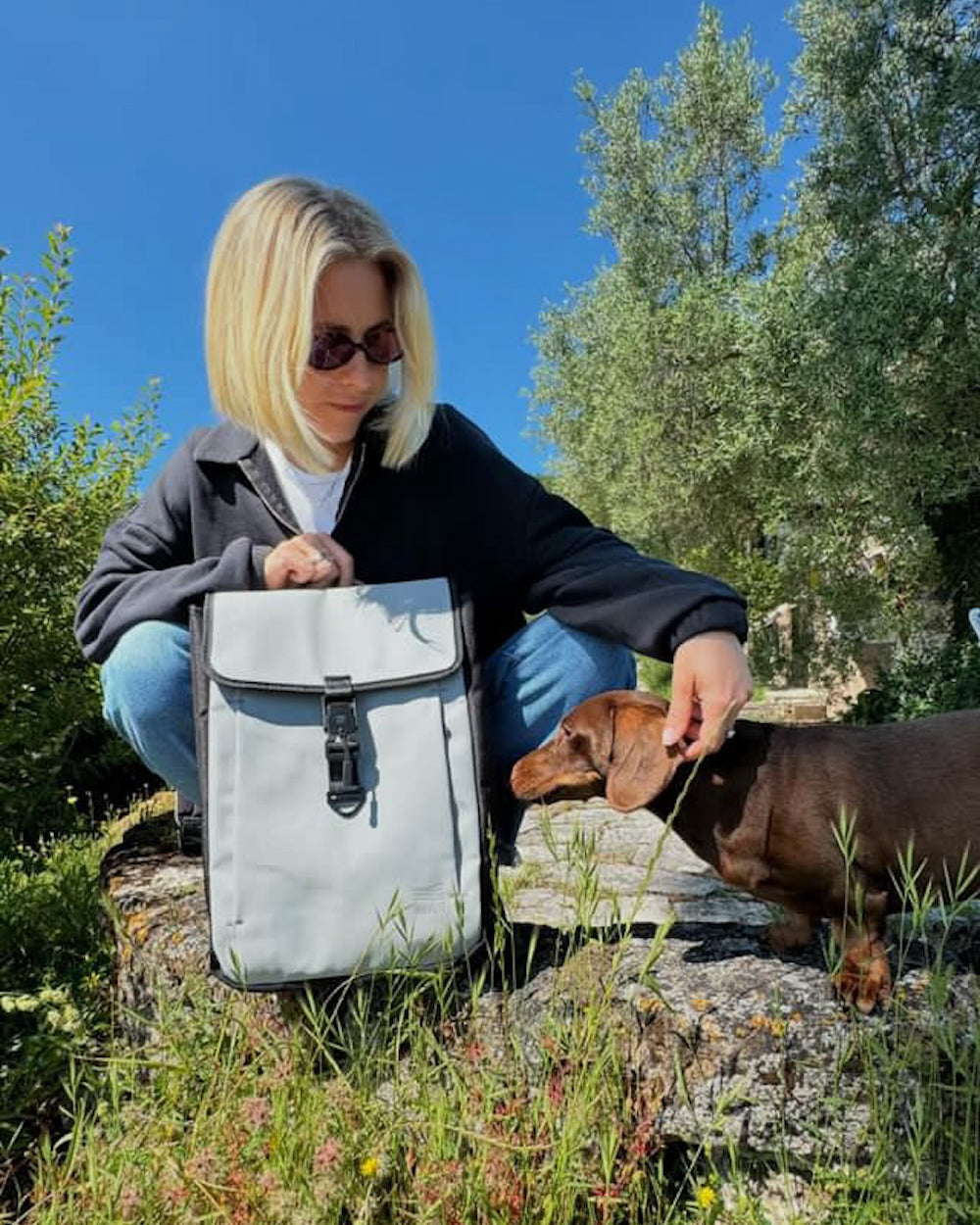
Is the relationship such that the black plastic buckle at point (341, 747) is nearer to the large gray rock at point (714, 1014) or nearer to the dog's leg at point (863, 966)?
the large gray rock at point (714, 1014)

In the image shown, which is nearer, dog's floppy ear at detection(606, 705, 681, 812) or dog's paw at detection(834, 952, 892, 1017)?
dog's paw at detection(834, 952, 892, 1017)

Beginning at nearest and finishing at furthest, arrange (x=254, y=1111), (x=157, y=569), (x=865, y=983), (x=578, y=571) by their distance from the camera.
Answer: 1. (x=254, y=1111)
2. (x=865, y=983)
3. (x=578, y=571)
4. (x=157, y=569)

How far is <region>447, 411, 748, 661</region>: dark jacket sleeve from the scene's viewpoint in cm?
188

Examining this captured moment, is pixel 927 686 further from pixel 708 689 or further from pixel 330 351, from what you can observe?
pixel 330 351

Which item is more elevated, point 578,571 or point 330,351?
point 330,351

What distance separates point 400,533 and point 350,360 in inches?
17.6

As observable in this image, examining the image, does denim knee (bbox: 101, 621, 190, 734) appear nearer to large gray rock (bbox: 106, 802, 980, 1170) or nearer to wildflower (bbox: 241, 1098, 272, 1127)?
large gray rock (bbox: 106, 802, 980, 1170)

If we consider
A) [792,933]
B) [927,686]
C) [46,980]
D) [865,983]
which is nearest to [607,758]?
[792,933]

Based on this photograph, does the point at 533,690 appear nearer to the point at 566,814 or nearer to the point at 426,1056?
the point at 426,1056

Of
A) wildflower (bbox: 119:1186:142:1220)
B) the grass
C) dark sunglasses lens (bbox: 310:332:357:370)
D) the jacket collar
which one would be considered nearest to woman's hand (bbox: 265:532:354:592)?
the jacket collar

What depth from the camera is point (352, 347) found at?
6.93 feet

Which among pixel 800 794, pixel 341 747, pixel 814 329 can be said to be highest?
pixel 814 329

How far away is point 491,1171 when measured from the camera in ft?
4.40

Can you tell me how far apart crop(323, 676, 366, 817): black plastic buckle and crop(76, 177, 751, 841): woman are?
1.05 feet
